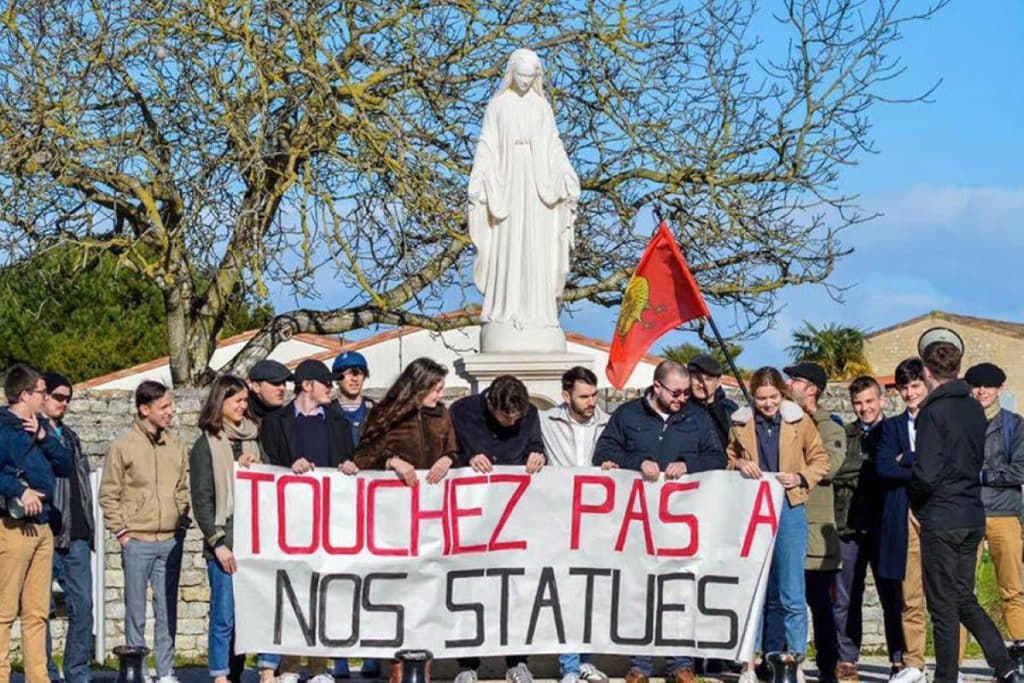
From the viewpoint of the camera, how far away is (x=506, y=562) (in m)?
10.2

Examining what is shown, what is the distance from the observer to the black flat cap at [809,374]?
1089 cm

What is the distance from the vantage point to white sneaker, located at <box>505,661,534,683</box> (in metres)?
10.1

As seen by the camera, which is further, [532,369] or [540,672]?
[532,369]

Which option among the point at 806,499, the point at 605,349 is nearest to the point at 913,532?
the point at 806,499

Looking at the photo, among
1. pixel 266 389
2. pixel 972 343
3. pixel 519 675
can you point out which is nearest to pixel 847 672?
pixel 519 675

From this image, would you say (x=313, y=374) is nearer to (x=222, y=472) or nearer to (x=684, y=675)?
(x=222, y=472)

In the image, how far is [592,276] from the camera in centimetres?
2320

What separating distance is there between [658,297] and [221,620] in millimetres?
3725

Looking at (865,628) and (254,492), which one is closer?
(254,492)

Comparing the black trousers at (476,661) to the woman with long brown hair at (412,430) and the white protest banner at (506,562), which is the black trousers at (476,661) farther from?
the woman with long brown hair at (412,430)

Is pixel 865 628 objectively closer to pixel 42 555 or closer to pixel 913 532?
pixel 913 532

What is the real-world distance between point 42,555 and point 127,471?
27.1 inches

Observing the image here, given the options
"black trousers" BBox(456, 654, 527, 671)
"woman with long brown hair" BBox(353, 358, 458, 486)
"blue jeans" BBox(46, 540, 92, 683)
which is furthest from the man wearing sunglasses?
"black trousers" BBox(456, 654, 527, 671)

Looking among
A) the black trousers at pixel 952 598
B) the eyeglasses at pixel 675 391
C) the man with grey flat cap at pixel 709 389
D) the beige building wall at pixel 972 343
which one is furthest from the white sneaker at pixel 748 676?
the beige building wall at pixel 972 343
